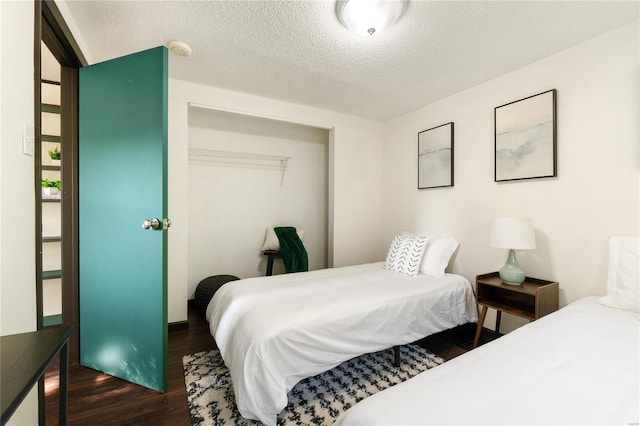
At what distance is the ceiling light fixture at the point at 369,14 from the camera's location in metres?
1.54

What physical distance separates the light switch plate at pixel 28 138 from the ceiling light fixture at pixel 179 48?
3.89ft

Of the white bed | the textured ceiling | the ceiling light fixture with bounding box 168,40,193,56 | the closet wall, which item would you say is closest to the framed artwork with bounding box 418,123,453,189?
the textured ceiling

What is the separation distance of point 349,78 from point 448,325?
2.36 m

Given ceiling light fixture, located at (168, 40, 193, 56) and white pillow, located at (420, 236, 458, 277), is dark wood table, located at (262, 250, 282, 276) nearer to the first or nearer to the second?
white pillow, located at (420, 236, 458, 277)

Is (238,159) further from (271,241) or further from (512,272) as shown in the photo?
(512,272)

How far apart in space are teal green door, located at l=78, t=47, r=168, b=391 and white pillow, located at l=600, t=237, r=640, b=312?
2716 mm

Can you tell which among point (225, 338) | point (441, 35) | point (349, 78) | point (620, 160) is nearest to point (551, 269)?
point (620, 160)

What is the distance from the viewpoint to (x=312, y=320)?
5.31 feet

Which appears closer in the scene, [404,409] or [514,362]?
[404,409]

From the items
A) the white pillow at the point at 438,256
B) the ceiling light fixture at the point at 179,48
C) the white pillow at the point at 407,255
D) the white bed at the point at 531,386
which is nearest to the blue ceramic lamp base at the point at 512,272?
the white pillow at the point at 438,256

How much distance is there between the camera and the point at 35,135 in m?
1.23

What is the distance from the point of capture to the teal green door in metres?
1.68

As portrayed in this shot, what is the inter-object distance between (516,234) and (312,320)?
1.64 m

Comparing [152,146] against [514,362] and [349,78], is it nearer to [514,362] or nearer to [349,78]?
[349,78]
